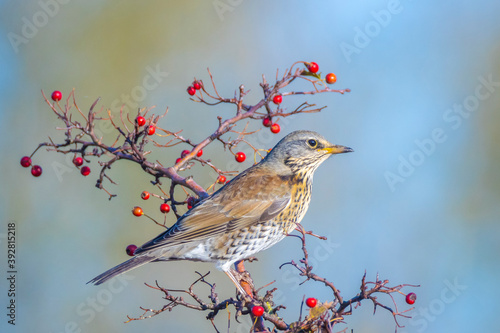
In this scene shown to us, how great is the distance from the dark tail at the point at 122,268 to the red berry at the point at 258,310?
866mm

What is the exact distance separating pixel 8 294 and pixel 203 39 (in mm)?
3725

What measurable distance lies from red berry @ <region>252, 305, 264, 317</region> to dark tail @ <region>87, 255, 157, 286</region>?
0.87 meters

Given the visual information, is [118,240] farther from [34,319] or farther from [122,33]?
[122,33]

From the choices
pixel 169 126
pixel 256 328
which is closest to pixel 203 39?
pixel 169 126

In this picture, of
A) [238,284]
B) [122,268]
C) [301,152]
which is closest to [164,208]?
[122,268]

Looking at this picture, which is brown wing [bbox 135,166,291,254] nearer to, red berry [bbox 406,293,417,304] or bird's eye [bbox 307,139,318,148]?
bird's eye [bbox 307,139,318,148]

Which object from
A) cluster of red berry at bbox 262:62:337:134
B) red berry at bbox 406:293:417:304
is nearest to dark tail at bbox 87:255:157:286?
cluster of red berry at bbox 262:62:337:134

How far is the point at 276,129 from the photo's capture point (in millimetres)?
3639

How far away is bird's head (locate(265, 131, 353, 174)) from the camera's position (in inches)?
161

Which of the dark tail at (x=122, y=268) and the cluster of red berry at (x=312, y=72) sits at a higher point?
the cluster of red berry at (x=312, y=72)

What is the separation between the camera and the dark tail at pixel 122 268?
317 cm

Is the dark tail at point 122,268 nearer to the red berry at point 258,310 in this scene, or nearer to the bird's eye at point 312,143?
the red berry at point 258,310

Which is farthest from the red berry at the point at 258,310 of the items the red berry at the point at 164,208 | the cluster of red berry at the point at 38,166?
the cluster of red berry at the point at 38,166

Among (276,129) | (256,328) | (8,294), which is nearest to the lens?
(256,328)
